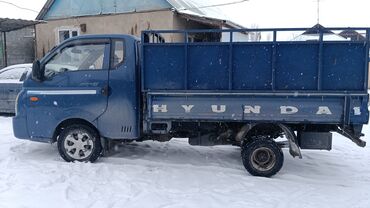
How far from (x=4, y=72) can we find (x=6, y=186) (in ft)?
22.3

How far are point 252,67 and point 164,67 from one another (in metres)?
1.29

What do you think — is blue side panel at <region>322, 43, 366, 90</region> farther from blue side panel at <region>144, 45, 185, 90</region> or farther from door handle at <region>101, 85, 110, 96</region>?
door handle at <region>101, 85, 110, 96</region>

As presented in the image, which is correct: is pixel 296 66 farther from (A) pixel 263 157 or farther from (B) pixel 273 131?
(A) pixel 263 157

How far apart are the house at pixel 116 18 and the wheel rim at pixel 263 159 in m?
9.72

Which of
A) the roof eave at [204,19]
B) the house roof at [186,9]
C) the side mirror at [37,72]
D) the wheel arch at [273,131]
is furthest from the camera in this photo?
the house roof at [186,9]

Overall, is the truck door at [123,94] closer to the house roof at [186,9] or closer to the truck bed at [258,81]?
the truck bed at [258,81]

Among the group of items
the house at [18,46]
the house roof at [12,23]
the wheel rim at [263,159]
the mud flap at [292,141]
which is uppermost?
the house roof at [12,23]

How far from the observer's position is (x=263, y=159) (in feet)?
19.7

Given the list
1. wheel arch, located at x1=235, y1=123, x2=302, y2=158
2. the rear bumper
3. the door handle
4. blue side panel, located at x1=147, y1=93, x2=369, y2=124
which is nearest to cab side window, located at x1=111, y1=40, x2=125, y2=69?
the door handle

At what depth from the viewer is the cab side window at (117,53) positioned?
20.6 ft

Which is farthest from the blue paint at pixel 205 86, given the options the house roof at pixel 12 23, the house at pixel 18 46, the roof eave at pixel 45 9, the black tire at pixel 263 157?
the house at pixel 18 46

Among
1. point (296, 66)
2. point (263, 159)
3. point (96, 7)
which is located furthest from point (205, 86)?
point (96, 7)

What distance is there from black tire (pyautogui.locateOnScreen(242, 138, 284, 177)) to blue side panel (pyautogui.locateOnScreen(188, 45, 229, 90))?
100 cm

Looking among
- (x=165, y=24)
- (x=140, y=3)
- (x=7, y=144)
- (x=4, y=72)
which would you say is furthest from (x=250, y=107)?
(x=140, y=3)
